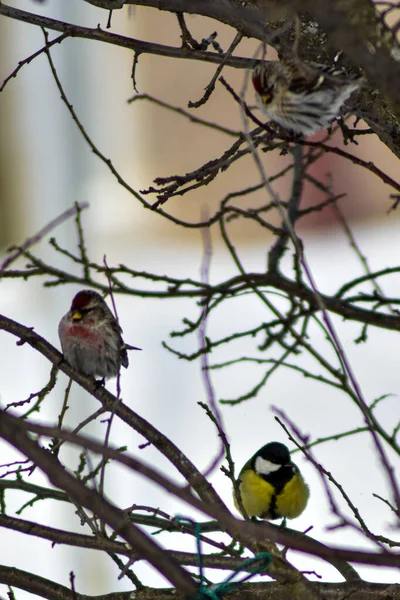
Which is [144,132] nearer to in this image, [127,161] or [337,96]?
[127,161]

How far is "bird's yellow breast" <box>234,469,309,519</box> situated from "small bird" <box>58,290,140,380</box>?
0.82 meters

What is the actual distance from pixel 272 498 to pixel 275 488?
1.7 inches

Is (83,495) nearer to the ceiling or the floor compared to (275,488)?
nearer to the floor

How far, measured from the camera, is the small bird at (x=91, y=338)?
3066mm

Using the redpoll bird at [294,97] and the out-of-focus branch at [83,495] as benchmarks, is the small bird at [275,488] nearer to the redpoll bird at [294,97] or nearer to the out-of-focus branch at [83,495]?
the redpoll bird at [294,97]

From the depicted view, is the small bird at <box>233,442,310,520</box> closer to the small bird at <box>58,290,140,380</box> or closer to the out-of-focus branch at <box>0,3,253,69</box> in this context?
the small bird at <box>58,290,140,380</box>

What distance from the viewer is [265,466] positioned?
142 inches

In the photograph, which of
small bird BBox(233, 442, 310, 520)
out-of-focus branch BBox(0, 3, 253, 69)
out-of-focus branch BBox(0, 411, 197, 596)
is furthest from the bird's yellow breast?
out-of-focus branch BBox(0, 411, 197, 596)

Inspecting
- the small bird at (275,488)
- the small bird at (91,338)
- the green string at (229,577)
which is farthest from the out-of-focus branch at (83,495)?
the small bird at (275,488)

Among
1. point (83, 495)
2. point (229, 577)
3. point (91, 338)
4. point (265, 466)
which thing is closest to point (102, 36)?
point (91, 338)

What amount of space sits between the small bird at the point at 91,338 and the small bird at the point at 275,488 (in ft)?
2.64

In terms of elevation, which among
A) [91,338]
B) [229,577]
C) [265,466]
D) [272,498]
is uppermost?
[91,338]

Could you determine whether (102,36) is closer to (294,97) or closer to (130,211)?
(294,97)

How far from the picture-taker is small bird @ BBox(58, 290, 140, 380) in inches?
121
